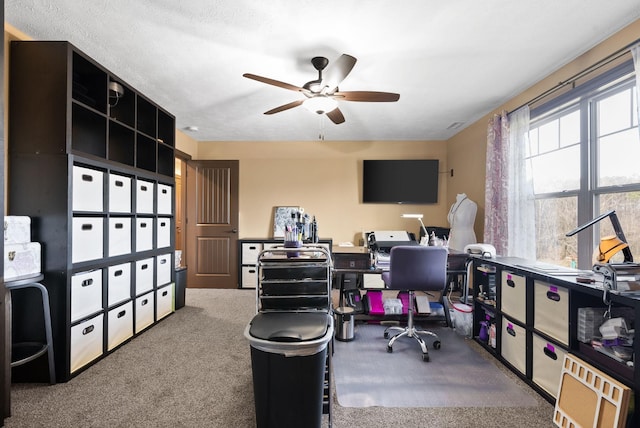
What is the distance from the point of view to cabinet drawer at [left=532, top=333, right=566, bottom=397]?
1.85 metres

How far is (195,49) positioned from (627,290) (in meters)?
3.15

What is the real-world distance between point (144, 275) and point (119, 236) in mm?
559

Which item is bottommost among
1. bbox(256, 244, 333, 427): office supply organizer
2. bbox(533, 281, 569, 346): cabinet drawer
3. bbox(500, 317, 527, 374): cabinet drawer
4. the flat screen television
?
bbox(500, 317, 527, 374): cabinet drawer

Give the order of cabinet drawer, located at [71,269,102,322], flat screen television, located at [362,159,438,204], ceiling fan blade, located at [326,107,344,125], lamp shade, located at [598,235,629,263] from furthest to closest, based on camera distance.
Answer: flat screen television, located at [362,159,438,204] → ceiling fan blade, located at [326,107,344,125] → cabinet drawer, located at [71,269,102,322] → lamp shade, located at [598,235,629,263]

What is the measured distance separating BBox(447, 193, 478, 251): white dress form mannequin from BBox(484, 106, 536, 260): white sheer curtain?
0.46 m

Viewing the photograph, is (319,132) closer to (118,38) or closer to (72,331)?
(118,38)

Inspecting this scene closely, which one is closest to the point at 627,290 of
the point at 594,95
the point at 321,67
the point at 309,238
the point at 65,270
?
the point at 594,95

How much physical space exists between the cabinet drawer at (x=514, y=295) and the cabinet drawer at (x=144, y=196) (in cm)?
332

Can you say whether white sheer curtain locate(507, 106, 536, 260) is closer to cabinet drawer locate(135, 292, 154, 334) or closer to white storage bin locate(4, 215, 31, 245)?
cabinet drawer locate(135, 292, 154, 334)

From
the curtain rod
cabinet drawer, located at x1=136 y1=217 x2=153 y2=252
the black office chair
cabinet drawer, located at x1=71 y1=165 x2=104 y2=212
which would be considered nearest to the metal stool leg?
cabinet drawer, located at x1=71 y1=165 x2=104 y2=212

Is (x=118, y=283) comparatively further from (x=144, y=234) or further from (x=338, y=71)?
(x=338, y=71)

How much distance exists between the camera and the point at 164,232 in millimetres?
3406

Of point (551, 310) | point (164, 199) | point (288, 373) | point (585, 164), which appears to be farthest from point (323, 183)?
point (288, 373)

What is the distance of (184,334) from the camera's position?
2.96 metres
